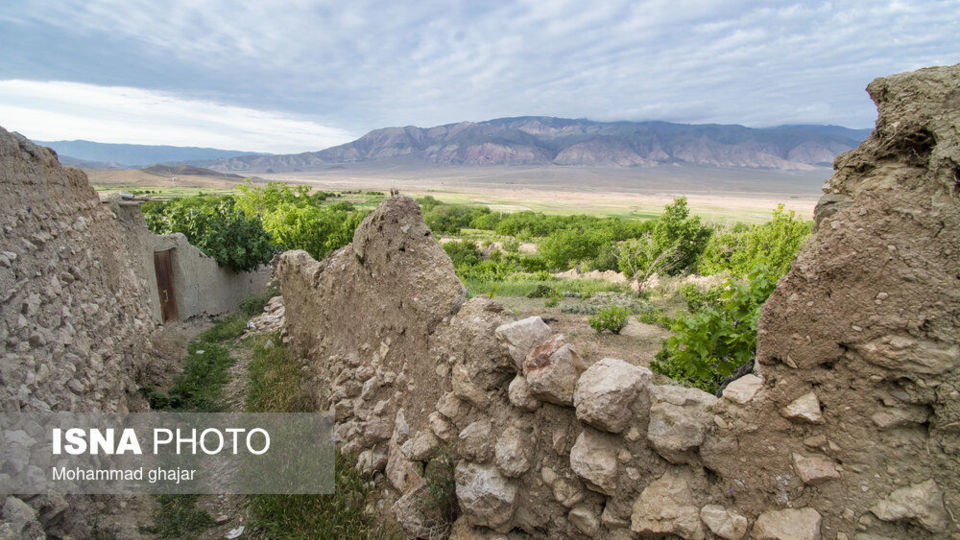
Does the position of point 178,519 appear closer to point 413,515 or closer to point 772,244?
point 413,515

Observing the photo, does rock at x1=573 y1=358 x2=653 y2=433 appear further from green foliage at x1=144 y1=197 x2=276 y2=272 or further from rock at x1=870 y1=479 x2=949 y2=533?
green foliage at x1=144 y1=197 x2=276 y2=272

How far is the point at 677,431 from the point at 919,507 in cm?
126

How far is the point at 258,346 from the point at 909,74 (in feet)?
34.8

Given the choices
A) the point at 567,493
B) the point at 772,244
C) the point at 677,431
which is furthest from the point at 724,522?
the point at 772,244

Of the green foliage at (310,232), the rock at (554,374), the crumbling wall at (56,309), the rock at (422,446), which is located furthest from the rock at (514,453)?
the green foliage at (310,232)

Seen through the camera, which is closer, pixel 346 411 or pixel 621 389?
pixel 621 389

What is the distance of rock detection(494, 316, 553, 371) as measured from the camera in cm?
419

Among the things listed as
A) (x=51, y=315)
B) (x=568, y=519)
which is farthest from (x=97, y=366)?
(x=568, y=519)

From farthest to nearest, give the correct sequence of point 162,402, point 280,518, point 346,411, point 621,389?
point 162,402, point 346,411, point 280,518, point 621,389

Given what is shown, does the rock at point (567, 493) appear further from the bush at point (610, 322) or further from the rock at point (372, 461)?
the bush at point (610, 322)

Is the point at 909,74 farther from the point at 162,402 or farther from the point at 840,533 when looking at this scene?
the point at 162,402

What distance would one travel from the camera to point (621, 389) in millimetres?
3461

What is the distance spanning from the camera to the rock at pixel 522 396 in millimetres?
4051

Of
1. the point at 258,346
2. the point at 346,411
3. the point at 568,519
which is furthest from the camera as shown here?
the point at 258,346
